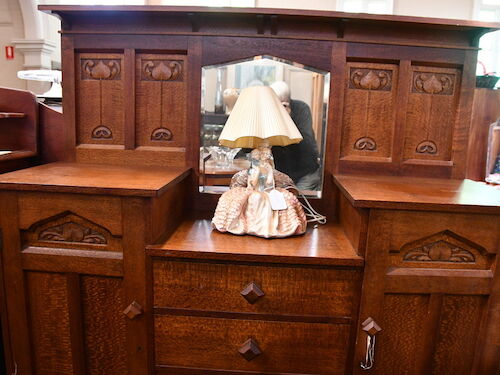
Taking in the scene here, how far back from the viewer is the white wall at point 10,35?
13.0ft

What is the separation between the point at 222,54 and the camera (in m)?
1.36

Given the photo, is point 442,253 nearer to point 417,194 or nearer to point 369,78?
point 417,194

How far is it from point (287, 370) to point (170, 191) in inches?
25.4

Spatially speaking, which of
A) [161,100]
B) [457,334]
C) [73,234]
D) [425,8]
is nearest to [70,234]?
[73,234]

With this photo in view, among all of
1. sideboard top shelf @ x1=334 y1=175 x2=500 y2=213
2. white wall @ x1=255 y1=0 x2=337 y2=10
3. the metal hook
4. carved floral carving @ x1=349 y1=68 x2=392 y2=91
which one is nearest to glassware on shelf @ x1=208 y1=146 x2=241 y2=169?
sideboard top shelf @ x1=334 y1=175 x2=500 y2=213

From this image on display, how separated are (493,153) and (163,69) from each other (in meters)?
2.03

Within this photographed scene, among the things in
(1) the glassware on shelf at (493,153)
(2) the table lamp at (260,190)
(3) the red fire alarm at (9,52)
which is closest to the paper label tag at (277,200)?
(2) the table lamp at (260,190)

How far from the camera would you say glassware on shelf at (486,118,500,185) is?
2285 millimetres

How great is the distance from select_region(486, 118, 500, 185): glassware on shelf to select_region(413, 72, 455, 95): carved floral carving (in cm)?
113

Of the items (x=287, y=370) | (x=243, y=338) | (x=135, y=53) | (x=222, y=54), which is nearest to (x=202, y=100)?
(x=222, y=54)

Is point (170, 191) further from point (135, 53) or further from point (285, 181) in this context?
point (135, 53)

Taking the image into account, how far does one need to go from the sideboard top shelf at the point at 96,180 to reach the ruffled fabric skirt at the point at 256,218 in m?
0.20

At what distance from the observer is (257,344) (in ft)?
3.61

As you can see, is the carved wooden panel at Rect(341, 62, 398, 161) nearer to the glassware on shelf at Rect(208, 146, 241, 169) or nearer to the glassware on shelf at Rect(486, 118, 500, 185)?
the glassware on shelf at Rect(208, 146, 241, 169)
